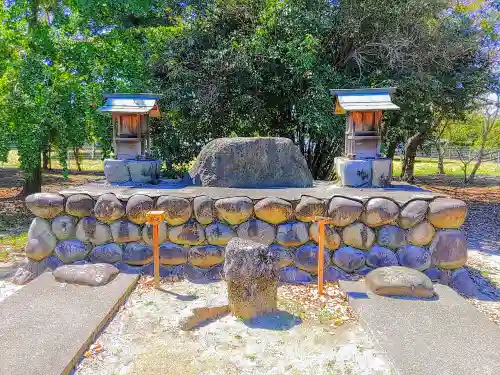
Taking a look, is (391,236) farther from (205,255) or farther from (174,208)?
(174,208)

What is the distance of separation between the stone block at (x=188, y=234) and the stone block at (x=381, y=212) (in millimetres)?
1934

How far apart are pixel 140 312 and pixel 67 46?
239 inches

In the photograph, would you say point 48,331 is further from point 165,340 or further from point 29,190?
point 29,190

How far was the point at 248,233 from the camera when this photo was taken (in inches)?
177

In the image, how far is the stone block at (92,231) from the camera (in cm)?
459

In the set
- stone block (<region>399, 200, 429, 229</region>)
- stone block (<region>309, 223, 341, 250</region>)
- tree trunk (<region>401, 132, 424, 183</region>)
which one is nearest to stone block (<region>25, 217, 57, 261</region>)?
stone block (<region>309, 223, 341, 250</region>)

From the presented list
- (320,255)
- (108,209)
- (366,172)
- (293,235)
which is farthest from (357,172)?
(108,209)

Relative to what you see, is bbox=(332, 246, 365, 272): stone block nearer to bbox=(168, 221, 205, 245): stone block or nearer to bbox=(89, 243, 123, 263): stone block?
bbox=(168, 221, 205, 245): stone block

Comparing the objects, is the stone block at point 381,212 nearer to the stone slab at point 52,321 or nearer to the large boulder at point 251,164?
the large boulder at point 251,164

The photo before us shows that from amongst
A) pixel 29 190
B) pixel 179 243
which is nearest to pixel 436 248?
pixel 179 243

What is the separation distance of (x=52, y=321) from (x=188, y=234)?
1666mm

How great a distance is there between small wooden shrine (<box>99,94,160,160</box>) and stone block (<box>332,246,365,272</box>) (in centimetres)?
314

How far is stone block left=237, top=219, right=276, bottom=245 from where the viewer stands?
14.7 feet

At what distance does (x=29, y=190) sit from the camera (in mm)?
9391
